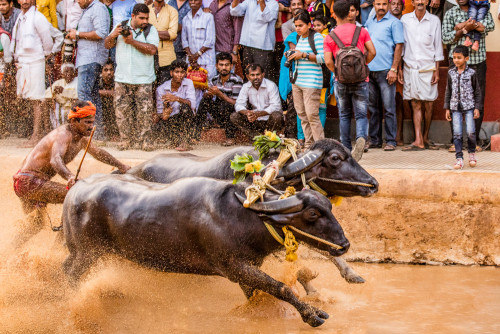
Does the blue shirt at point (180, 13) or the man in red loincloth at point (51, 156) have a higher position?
the blue shirt at point (180, 13)

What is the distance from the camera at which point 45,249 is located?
7.88 metres

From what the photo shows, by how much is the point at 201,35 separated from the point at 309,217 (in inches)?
249

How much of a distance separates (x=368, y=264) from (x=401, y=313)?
5.57 ft

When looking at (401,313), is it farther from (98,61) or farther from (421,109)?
(98,61)

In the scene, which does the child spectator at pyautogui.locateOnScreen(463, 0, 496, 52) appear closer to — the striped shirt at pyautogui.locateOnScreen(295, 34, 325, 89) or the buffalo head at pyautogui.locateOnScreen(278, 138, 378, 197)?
the striped shirt at pyautogui.locateOnScreen(295, 34, 325, 89)

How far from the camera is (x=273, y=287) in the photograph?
5.68 meters

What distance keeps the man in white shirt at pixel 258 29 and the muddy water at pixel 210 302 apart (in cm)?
400

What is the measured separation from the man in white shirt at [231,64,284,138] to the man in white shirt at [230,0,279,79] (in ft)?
1.41

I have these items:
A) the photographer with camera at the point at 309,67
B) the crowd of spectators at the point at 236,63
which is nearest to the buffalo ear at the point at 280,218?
the crowd of spectators at the point at 236,63

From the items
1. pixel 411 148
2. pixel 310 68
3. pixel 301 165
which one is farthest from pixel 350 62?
pixel 301 165

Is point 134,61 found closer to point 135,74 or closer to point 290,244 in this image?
point 135,74

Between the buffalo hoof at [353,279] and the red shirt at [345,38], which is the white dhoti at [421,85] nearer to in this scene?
the red shirt at [345,38]

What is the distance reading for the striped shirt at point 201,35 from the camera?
11.2m

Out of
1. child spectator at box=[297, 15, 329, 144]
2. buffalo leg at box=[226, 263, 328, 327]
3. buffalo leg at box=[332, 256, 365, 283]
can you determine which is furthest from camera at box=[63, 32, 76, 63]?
buffalo leg at box=[226, 263, 328, 327]
